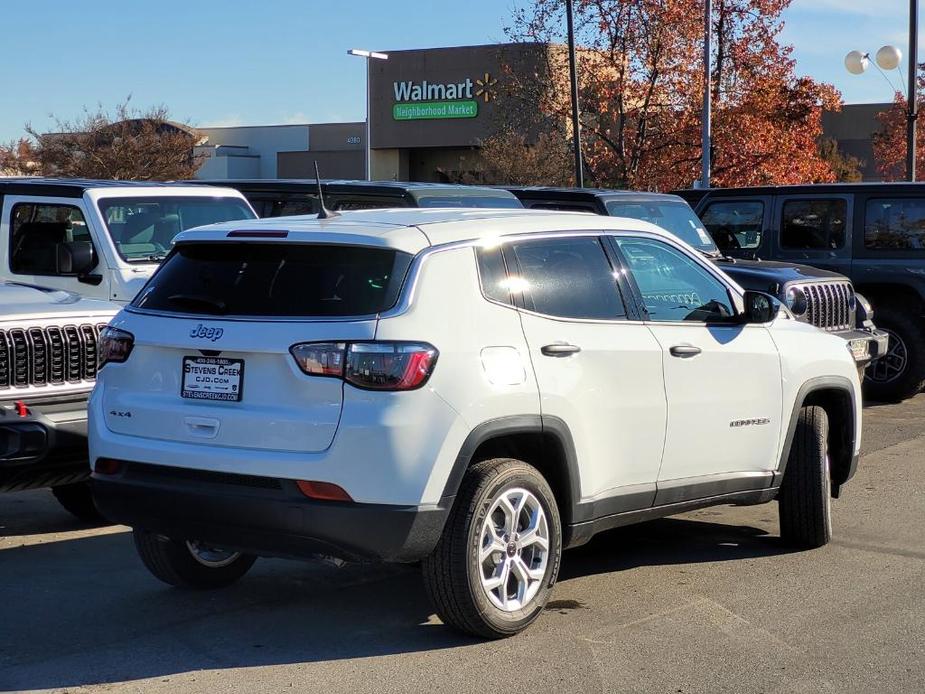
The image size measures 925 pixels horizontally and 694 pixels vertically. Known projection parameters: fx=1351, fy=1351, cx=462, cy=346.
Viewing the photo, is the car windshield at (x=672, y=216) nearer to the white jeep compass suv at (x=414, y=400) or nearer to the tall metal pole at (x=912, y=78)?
the white jeep compass suv at (x=414, y=400)

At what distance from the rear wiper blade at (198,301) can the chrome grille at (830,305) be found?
Result: 24.2ft

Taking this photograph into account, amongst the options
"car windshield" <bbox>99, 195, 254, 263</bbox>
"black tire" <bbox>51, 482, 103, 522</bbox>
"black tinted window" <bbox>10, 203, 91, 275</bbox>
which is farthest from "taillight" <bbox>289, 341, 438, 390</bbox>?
"black tinted window" <bbox>10, 203, 91, 275</bbox>

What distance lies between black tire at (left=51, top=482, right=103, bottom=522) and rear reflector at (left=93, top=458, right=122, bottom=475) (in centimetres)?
228

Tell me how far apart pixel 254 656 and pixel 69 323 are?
268cm

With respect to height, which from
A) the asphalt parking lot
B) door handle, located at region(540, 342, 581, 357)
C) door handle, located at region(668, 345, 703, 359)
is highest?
door handle, located at region(540, 342, 581, 357)

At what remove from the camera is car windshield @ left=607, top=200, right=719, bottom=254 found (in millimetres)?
13633

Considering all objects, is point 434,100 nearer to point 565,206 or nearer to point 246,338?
point 565,206

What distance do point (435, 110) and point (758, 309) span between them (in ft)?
181

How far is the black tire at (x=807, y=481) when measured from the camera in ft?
23.6

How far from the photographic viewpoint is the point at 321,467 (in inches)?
202

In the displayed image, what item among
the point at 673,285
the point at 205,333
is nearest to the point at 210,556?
the point at 205,333

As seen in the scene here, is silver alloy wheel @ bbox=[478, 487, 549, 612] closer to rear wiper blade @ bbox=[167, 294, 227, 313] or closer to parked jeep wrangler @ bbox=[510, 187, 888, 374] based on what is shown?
rear wiper blade @ bbox=[167, 294, 227, 313]

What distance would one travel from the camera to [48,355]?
7188 millimetres

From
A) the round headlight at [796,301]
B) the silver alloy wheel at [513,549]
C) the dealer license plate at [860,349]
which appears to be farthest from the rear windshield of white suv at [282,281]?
the dealer license plate at [860,349]
